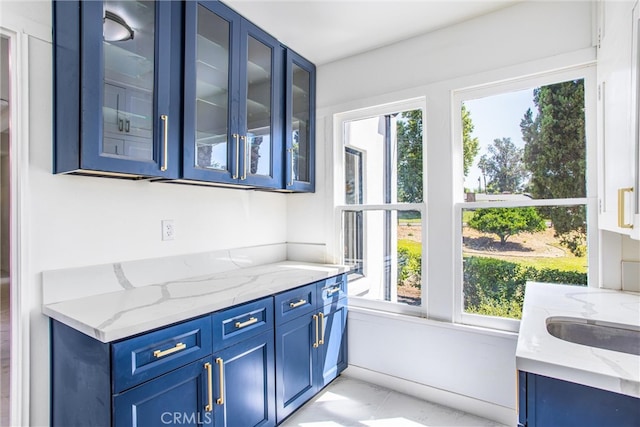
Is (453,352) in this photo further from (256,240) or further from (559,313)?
(256,240)

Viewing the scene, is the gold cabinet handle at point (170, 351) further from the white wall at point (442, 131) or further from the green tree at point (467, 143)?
the green tree at point (467, 143)

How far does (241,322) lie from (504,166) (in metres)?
1.82

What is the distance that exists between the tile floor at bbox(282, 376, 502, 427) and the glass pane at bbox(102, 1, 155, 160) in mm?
1789

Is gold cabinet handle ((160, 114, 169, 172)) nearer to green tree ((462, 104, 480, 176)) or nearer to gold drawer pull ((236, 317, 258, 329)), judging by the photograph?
gold drawer pull ((236, 317, 258, 329))

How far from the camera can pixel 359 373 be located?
2.47 metres

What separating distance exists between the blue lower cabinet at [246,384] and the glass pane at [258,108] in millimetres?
1036

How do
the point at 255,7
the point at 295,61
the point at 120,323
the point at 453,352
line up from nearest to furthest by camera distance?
the point at 120,323 → the point at 255,7 → the point at 453,352 → the point at 295,61

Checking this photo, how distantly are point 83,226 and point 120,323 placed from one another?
66 cm

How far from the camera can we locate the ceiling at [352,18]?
191 centimetres

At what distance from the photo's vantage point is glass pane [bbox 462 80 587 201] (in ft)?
6.15

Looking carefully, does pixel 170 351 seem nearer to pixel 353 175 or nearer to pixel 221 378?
pixel 221 378

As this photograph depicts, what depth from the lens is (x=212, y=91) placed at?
181 centimetres

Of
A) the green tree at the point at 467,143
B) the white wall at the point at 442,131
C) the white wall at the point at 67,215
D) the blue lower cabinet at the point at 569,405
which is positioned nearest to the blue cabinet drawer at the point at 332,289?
the white wall at the point at 442,131

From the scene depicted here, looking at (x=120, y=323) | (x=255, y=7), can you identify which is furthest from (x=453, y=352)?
(x=255, y=7)
